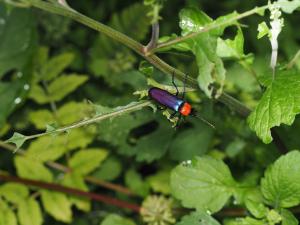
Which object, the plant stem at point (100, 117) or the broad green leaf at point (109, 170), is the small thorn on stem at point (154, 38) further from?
the broad green leaf at point (109, 170)

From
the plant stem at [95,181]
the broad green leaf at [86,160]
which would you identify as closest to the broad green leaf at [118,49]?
the broad green leaf at [86,160]

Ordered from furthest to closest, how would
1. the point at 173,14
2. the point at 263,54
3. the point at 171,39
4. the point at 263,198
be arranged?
the point at 173,14, the point at 263,54, the point at 263,198, the point at 171,39

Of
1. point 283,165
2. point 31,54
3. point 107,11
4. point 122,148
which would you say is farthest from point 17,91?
point 283,165

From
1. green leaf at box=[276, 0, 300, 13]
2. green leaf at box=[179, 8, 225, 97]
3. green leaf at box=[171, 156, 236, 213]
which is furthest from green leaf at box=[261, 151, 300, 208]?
green leaf at box=[276, 0, 300, 13]

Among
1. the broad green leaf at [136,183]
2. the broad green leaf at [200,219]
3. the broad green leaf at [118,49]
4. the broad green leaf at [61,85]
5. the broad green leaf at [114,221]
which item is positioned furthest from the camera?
the broad green leaf at [118,49]

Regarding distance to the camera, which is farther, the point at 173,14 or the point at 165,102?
the point at 173,14

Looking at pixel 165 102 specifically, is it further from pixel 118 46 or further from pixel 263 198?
pixel 118 46
